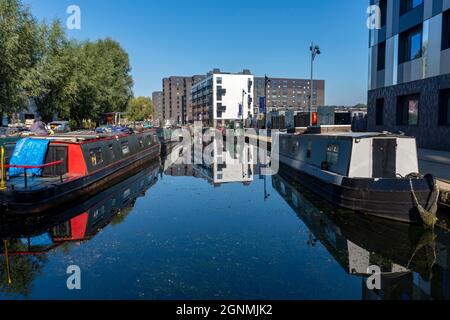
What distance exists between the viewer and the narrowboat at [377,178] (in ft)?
28.0

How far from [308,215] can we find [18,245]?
24.3 ft

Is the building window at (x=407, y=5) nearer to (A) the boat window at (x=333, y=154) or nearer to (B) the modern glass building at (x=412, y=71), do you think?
(B) the modern glass building at (x=412, y=71)

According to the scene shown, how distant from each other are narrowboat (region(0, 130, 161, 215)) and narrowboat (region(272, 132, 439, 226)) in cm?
787

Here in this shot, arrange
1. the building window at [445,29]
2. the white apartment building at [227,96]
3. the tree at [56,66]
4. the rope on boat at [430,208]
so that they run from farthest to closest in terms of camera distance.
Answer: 1. the white apartment building at [227,96]
2. the tree at [56,66]
3. the building window at [445,29]
4. the rope on boat at [430,208]

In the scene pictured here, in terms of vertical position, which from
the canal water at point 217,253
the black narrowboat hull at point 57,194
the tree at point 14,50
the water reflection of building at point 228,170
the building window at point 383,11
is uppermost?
the building window at point 383,11

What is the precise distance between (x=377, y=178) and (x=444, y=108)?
485 inches

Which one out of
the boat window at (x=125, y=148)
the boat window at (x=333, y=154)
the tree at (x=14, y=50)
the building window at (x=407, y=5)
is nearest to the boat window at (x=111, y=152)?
the boat window at (x=125, y=148)

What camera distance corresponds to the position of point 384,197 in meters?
8.85

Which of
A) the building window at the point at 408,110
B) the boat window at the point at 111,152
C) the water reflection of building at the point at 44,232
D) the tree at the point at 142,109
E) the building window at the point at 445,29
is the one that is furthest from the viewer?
the tree at the point at 142,109

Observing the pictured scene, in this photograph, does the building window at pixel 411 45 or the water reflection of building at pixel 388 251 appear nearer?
the water reflection of building at pixel 388 251

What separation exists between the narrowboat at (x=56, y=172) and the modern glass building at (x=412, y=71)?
1656 centimetres

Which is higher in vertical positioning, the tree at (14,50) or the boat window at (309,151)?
the tree at (14,50)

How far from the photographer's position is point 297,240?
8055 mm
